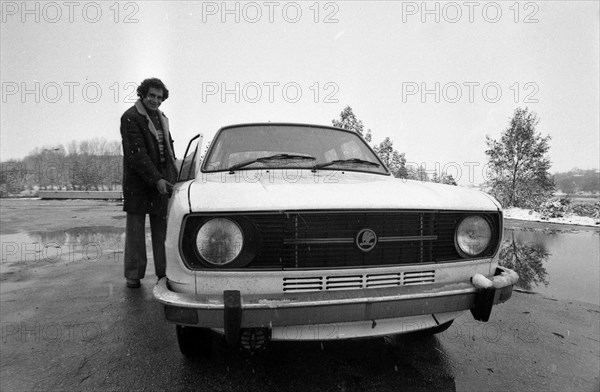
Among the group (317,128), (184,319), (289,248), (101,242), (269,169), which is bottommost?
(101,242)

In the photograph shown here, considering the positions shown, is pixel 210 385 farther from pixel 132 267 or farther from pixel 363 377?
pixel 132 267

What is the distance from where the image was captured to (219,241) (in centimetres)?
166

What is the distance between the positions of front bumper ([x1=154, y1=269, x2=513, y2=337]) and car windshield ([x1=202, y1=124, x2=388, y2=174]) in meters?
1.07

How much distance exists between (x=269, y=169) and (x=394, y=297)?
1247 millimetres

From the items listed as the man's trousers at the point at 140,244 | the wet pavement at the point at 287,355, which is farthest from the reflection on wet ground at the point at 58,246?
the man's trousers at the point at 140,244

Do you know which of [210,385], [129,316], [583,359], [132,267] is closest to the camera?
[210,385]

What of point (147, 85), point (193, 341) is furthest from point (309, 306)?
point (147, 85)

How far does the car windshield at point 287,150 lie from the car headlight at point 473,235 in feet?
3.01

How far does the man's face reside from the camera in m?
3.35

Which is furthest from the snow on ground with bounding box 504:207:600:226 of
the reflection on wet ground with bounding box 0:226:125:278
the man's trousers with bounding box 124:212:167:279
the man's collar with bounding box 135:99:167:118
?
the reflection on wet ground with bounding box 0:226:125:278

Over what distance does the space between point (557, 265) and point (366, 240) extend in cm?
504

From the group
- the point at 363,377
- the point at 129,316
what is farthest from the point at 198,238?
the point at 129,316

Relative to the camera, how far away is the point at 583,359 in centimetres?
224

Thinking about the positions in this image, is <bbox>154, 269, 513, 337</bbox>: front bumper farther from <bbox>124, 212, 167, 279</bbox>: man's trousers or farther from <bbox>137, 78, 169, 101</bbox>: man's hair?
<bbox>137, 78, 169, 101</bbox>: man's hair
